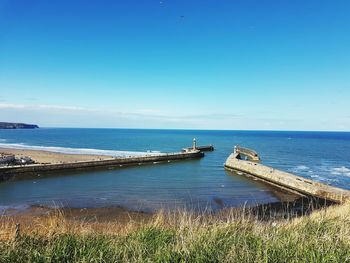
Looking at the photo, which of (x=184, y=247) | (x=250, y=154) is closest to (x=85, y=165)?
(x=250, y=154)

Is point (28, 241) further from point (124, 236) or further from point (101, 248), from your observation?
point (124, 236)

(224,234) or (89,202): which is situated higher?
(224,234)

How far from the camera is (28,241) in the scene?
14.6 ft

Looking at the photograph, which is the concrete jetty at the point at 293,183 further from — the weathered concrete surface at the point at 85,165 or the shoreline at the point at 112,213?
the weathered concrete surface at the point at 85,165

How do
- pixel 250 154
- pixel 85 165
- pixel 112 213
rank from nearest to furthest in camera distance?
1. pixel 112 213
2. pixel 85 165
3. pixel 250 154

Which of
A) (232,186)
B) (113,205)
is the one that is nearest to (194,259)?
(113,205)

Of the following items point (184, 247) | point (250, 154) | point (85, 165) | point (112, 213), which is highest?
point (184, 247)

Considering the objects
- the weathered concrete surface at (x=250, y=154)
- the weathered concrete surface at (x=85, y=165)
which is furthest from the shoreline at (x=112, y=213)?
the weathered concrete surface at (x=250, y=154)

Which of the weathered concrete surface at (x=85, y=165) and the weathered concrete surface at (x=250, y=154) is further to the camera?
the weathered concrete surface at (x=250, y=154)

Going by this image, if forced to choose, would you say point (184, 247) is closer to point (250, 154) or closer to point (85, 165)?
point (85, 165)

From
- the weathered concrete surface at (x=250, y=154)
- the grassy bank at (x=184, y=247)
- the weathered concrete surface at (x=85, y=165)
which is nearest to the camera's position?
the grassy bank at (x=184, y=247)

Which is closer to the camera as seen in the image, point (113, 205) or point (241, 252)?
point (241, 252)

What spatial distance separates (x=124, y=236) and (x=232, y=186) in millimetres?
16356

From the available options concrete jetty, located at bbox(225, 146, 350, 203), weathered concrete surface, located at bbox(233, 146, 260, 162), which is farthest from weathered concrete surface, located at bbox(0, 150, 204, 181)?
concrete jetty, located at bbox(225, 146, 350, 203)
